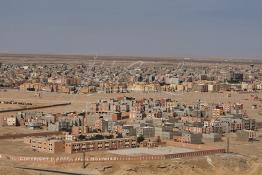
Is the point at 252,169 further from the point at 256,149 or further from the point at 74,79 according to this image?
the point at 74,79

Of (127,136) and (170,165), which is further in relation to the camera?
(127,136)

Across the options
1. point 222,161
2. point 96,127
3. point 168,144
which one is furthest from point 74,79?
point 222,161

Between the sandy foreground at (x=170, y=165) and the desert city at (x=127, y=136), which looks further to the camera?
the desert city at (x=127, y=136)

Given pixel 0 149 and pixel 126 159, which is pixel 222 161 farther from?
pixel 0 149

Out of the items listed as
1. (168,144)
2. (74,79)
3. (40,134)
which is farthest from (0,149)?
(74,79)

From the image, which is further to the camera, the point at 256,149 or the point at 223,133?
the point at 223,133

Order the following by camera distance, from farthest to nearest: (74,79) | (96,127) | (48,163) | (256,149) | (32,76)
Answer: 1. (32,76)
2. (74,79)
3. (96,127)
4. (256,149)
5. (48,163)

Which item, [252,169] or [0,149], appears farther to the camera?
[0,149]

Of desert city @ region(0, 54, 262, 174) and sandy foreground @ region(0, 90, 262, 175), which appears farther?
desert city @ region(0, 54, 262, 174)

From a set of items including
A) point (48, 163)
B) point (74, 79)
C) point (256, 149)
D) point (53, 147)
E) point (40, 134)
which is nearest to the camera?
point (48, 163)
